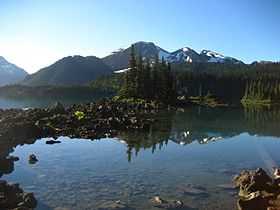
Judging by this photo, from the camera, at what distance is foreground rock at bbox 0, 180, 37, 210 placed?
2167 cm

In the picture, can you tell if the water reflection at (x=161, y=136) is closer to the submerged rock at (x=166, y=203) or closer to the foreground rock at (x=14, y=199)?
the foreground rock at (x=14, y=199)

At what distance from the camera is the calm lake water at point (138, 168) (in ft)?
81.8

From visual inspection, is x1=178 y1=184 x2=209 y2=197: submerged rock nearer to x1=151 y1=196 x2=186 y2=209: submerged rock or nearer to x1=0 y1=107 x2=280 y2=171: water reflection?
x1=151 y1=196 x2=186 y2=209: submerged rock

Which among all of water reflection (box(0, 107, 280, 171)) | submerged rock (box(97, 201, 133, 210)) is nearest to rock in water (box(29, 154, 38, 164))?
water reflection (box(0, 107, 280, 171))

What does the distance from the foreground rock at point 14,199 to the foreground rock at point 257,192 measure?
11581 mm

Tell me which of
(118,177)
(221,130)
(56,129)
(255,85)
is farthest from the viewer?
(255,85)

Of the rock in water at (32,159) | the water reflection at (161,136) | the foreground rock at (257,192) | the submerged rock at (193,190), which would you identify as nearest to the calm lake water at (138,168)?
the submerged rock at (193,190)

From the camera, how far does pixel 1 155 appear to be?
3559cm

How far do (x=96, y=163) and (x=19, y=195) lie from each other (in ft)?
40.4

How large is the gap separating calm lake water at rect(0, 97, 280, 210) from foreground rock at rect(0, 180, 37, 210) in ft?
2.23

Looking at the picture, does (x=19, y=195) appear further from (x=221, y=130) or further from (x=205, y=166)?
(x=221, y=130)

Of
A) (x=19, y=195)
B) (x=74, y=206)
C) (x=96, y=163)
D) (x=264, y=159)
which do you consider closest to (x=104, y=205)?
(x=74, y=206)

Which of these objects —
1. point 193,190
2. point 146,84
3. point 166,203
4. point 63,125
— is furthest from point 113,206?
point 146,84

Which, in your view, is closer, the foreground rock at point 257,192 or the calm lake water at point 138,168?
the foreground rock at point 257,192
